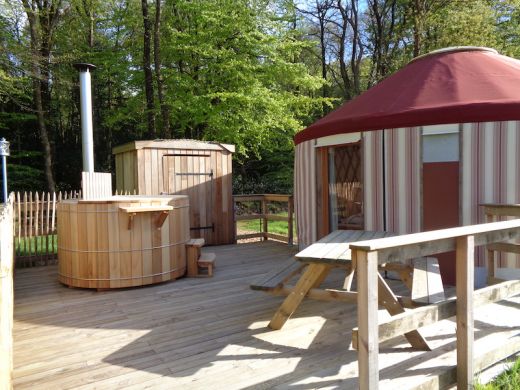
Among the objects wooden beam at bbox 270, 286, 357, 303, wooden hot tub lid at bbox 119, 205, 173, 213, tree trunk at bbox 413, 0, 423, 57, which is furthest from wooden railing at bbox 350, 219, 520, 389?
tree trunk at bbox 413, 0, 423, 57

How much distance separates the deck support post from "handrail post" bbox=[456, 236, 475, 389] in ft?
2.13

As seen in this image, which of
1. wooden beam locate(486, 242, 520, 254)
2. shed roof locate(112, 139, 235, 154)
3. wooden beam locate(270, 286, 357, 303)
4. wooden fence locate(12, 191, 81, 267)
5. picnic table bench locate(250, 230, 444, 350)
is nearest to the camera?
picnic table bench locate(250, 230, 444, 350)

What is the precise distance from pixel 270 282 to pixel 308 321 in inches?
19.2

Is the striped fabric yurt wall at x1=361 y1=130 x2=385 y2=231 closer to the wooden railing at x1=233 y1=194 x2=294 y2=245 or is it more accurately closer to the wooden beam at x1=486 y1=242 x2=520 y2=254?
the wooden beam at x1=486 y1=242 x2=520 y2=254

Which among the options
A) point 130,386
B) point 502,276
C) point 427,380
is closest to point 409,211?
point 502,276

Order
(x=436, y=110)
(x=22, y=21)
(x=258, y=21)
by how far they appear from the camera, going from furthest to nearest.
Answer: (x=22, y=21)
(x=258, y=21)
(x=436, y=110)

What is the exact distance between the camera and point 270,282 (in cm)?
305

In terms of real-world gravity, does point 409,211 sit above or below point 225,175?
below

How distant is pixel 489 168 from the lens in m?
3.94

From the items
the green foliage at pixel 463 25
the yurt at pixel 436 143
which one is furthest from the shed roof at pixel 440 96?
the green foliage at pixel 463 25

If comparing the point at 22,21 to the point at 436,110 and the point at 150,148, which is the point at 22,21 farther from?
the point at 436,110

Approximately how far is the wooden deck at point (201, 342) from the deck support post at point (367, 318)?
389mm

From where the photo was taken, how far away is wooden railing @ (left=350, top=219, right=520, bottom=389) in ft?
5.67

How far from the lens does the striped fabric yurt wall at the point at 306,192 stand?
5.45 metres
